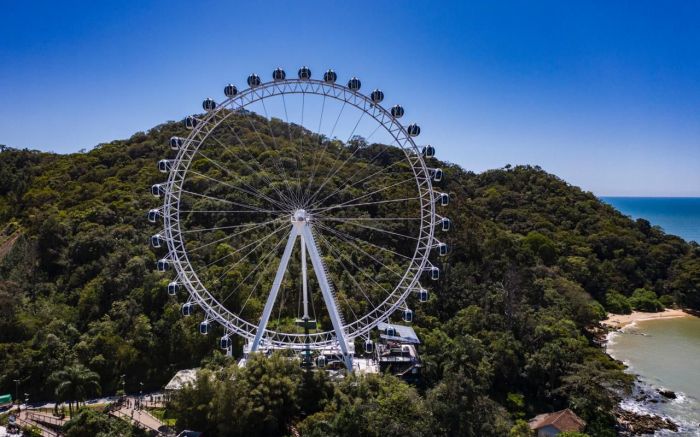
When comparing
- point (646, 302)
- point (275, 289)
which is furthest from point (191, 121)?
point (646, 302)

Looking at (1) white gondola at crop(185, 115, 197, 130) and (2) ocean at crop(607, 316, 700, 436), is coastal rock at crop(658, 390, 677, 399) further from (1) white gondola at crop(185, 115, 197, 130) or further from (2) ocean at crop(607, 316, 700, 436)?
(1) white gondola at crop(185, 115, 197, 130)

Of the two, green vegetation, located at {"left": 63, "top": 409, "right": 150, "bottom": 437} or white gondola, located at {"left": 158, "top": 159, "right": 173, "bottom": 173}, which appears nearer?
green vegetation, located at {"left": 63, "top": 409, "right": 150, "bottom": 437}

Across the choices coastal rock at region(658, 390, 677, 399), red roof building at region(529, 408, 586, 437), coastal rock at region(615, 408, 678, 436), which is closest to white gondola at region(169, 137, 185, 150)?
red roof building at region(529, 408, 586, 437)

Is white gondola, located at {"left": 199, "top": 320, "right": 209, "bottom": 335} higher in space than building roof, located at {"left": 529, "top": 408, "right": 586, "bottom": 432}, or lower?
higher

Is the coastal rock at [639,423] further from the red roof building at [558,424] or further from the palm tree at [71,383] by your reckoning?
the palm tree at [71,383]

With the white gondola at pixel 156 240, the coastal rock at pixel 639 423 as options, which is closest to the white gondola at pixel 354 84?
the white gondola at pixel 156 240

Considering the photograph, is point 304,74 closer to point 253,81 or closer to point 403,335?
point 253,81
